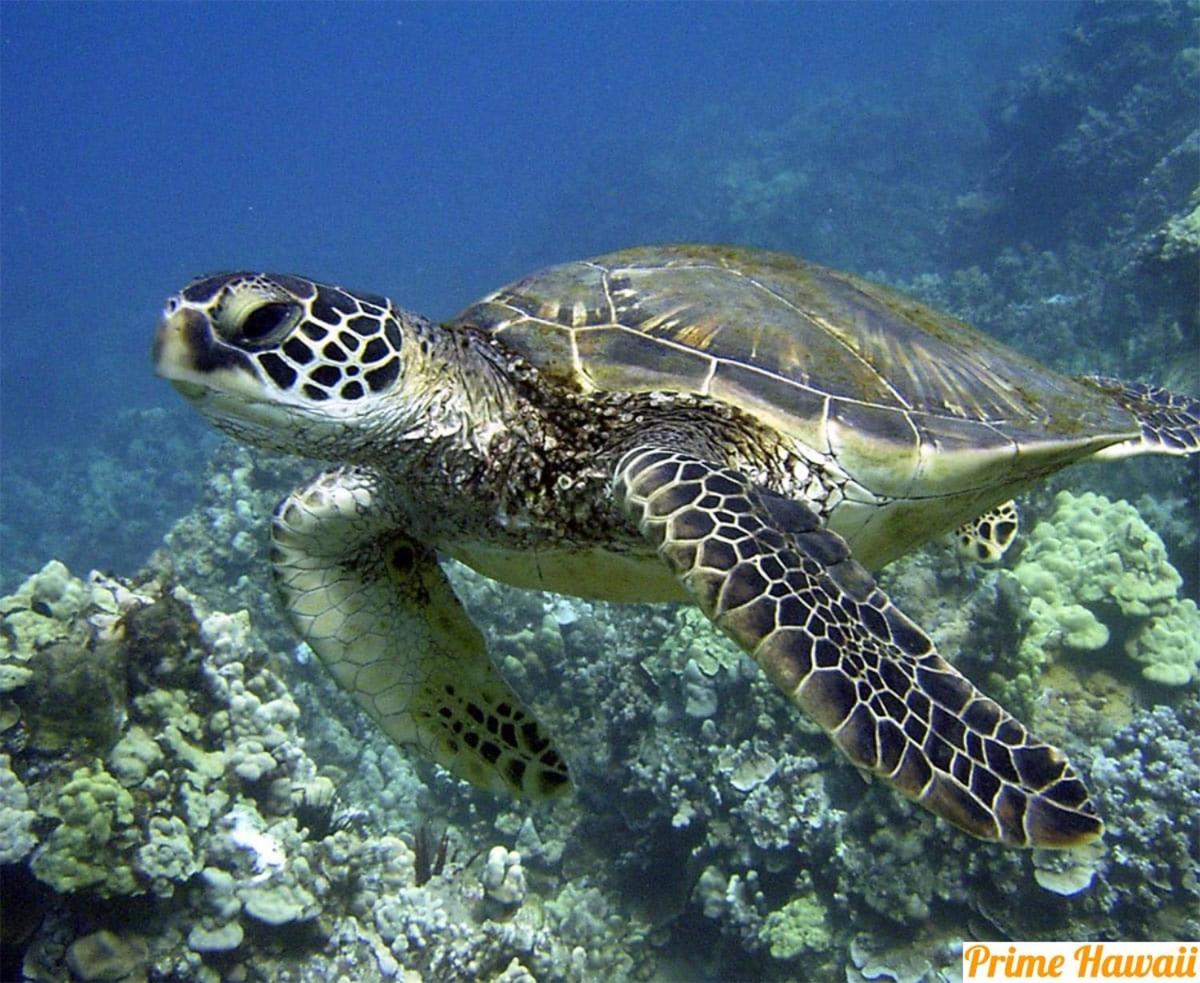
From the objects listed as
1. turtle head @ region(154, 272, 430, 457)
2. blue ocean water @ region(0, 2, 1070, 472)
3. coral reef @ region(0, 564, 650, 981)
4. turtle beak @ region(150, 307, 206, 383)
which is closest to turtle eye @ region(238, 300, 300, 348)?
turtle head @ region(154, 272, 430, 457)

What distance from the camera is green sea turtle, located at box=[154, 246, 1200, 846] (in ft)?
6.07

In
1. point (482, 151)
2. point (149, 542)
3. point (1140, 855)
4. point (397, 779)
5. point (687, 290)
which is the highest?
point (482, 151)

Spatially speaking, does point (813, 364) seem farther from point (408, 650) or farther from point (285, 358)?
point (408, 650)

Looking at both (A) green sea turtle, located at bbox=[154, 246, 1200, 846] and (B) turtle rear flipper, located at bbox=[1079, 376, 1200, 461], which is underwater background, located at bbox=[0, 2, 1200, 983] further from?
(B) turtle rear flipper, located at bbox=[1079, 376, 1200, 461]

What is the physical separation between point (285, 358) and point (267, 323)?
0.37ft

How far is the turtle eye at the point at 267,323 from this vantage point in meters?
2.24

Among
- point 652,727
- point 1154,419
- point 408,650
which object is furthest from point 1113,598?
point 408,650

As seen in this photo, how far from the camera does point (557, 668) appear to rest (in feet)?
18.5

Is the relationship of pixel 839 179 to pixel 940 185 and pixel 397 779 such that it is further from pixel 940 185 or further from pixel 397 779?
pixel 397 779

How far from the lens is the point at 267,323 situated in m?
2.27

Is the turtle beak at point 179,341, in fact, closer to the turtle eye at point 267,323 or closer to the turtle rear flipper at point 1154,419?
the turtle eye at point 267,323

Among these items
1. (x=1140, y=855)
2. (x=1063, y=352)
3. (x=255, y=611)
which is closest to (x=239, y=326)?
(x=1140, y=855)

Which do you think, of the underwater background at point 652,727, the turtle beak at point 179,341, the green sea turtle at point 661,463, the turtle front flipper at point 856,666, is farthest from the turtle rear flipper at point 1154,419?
the turtle beak at point 179,341

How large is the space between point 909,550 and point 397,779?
4.08 m
